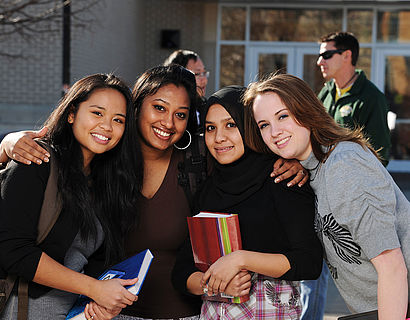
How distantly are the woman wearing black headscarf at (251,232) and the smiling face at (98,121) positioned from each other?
1.56 feet

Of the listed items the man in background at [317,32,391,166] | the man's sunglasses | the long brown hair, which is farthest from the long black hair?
the man's sunglasses

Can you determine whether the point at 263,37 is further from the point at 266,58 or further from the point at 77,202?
the point at 77,202

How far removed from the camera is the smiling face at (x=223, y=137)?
2750mm

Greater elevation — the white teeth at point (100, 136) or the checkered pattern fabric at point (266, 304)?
the white teeth at point (100, 136)

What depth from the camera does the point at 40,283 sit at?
2.37 metres

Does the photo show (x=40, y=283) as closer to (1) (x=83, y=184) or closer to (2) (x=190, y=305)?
(1) (x=83, y=184)

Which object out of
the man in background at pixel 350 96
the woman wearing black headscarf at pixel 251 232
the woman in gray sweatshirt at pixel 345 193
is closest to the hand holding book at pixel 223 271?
the woman wearing black headscarf at pixel 251 232

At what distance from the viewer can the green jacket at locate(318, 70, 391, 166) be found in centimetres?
522

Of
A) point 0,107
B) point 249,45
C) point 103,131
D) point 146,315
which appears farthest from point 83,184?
point 249,45

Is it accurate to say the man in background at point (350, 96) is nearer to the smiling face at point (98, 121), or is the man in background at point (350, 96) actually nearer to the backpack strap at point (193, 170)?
the backpack strap at point (193, 170)

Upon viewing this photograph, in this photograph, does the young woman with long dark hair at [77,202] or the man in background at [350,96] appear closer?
the young woman with long dark hair at [77,202]

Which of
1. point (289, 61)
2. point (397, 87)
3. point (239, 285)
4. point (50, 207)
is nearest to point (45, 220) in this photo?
point (50, 207)

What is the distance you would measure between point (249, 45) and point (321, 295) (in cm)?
1149

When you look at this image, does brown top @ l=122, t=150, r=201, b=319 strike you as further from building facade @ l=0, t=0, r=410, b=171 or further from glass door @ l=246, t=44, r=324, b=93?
glass door @ l=246, t=44, r=324, b=93
